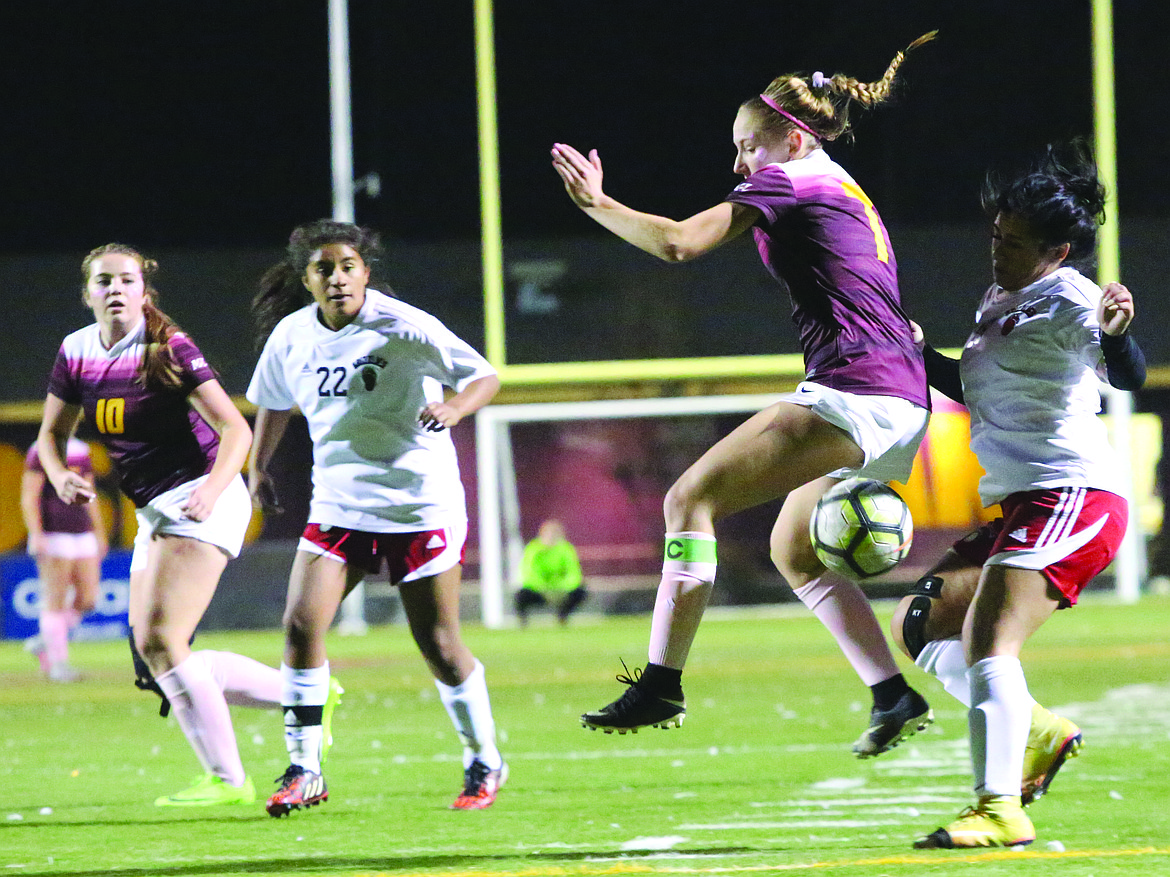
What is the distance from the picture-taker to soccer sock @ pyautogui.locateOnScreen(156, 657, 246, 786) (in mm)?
5434

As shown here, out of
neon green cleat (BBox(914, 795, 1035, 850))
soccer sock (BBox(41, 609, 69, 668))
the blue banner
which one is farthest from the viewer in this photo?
the blue banner

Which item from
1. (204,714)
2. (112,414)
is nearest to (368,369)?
(112,414)

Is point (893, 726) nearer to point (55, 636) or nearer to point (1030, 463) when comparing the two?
point (1030, 463)

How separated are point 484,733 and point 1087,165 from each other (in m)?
2.80

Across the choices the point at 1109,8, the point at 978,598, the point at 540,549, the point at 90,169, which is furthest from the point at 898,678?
the point at 90,169

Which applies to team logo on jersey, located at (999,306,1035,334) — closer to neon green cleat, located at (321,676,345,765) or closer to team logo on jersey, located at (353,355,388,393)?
team logo on jersey, located at (353,355,388,393)

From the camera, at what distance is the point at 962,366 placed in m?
4.51

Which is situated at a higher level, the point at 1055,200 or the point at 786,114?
the point at 786,114

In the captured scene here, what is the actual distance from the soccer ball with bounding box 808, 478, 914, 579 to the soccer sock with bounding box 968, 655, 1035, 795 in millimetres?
475

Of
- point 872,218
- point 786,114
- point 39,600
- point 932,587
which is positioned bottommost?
point 39,600

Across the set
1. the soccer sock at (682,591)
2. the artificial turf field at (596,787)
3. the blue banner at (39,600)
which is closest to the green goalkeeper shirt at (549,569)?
the blue banner at (39,600)

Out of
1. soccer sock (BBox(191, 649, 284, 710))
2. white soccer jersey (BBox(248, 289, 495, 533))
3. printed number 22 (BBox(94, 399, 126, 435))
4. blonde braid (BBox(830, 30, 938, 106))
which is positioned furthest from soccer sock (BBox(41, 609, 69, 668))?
blonde braid (BBox(830, 30, 938, 106))

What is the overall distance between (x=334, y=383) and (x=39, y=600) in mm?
12892

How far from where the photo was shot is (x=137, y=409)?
5492 mm
